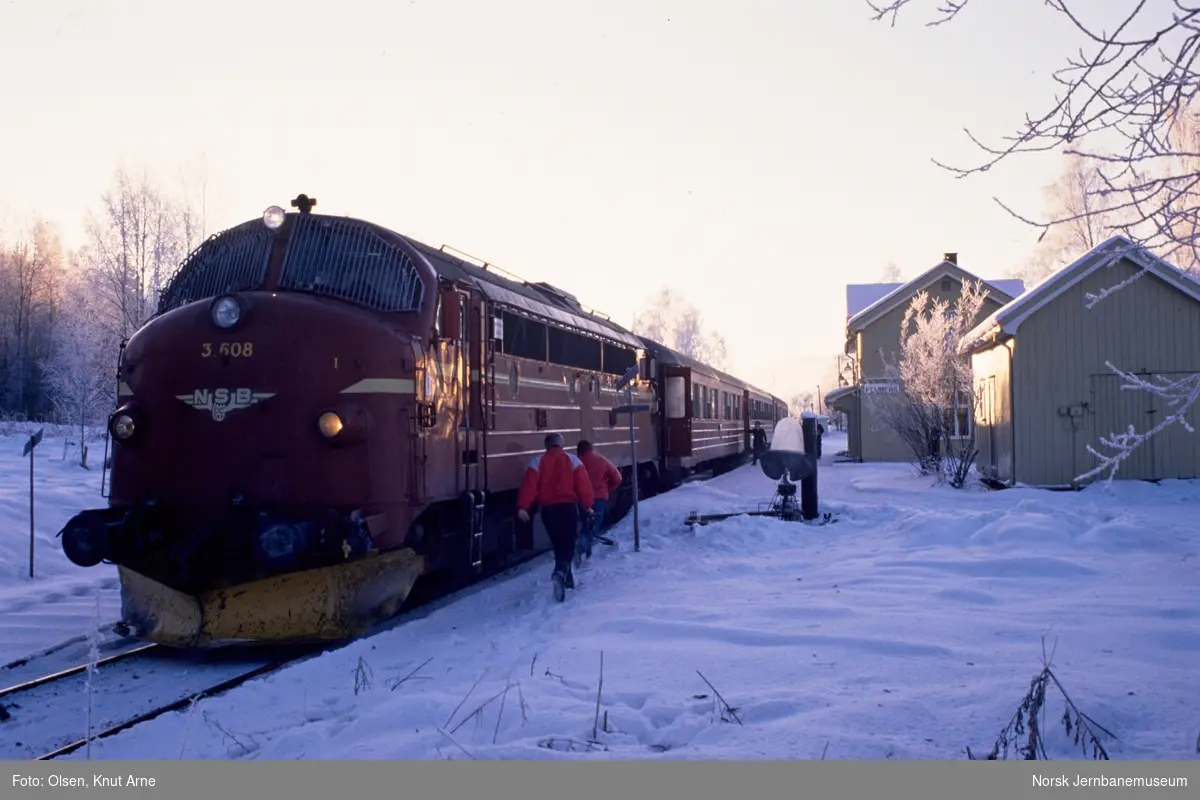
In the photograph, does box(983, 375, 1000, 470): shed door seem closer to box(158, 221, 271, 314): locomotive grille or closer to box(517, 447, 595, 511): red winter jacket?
box(517, 447, 595, 511): red winter jacket

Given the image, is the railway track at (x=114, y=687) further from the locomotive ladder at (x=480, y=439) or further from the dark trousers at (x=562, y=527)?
the dark trousers at (x=562, y=527)

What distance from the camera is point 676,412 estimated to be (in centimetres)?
1944

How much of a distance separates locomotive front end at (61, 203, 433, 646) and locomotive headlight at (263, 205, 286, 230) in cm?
86

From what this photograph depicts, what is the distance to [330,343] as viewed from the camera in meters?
7.50

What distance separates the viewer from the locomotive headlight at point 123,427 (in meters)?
7.61

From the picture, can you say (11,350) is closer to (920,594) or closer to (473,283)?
(473,283)

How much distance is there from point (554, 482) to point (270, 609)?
3195 mm

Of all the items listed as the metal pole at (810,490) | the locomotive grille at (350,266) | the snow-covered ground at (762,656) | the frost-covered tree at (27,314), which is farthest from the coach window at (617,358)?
the frost-covered tree at (27,314)

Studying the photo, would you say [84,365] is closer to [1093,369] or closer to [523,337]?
[523,337]

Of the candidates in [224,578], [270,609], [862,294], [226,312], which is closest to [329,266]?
[226,312]

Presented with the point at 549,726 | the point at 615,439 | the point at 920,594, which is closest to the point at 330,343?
the point at 549,726

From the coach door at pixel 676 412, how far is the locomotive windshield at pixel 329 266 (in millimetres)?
11402

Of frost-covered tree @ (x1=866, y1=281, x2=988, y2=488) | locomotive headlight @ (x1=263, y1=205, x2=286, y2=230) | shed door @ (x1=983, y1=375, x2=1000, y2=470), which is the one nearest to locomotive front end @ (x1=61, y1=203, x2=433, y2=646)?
locomotive headlight @ (x1=263, y1=205, x2=286, y2=230)

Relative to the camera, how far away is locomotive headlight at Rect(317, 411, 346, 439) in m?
7.31
